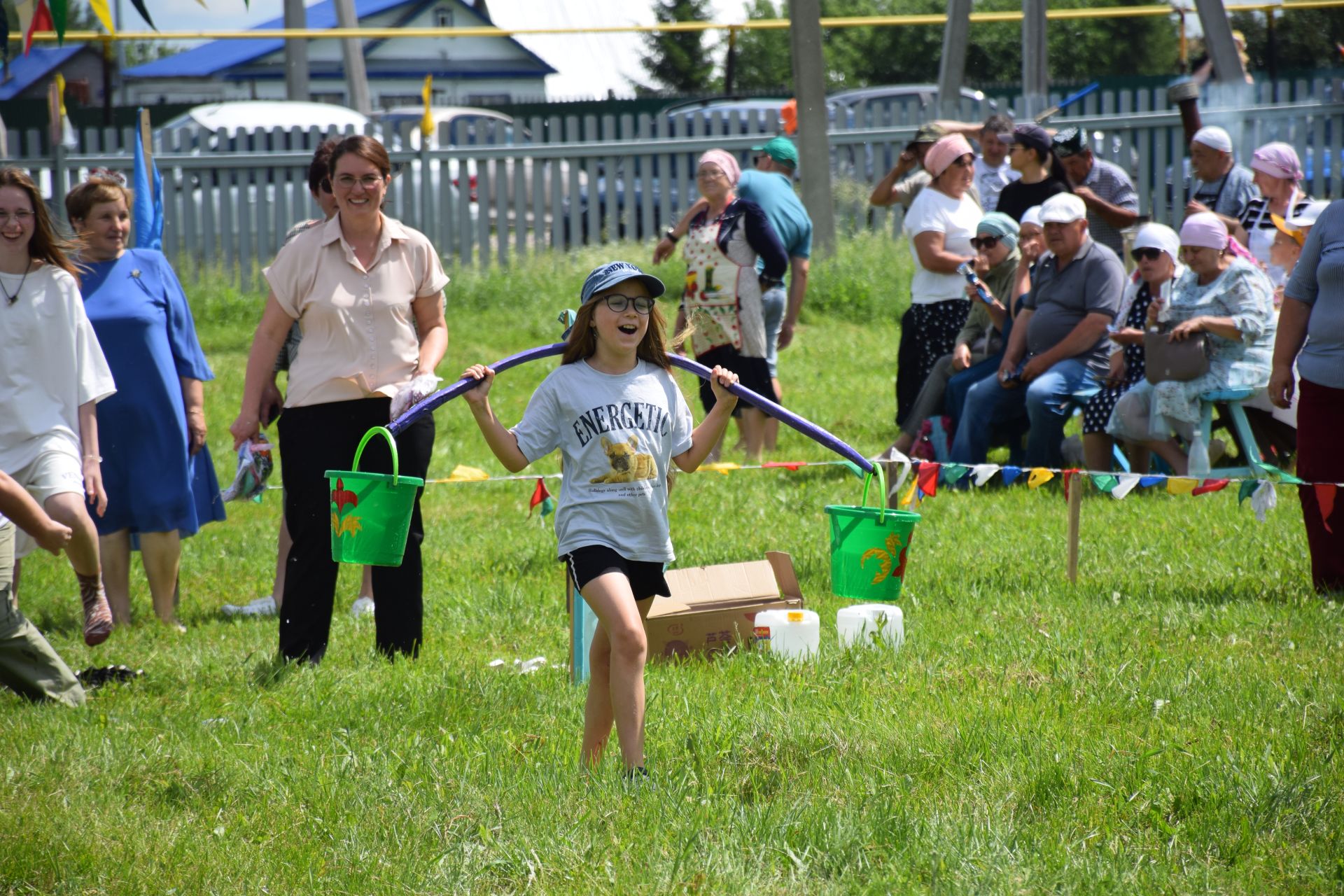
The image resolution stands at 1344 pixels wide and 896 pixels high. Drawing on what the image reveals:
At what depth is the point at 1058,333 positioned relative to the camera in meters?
8.94

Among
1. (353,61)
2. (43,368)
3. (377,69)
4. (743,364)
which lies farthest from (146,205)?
(377,69)

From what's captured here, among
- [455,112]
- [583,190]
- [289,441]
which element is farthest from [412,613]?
[455,112]

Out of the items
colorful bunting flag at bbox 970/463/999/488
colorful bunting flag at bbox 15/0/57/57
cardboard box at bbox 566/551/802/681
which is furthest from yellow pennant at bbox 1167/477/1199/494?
colorful bunting flag at bbox 15/0/57/57

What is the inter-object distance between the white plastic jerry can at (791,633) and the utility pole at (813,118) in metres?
10.5

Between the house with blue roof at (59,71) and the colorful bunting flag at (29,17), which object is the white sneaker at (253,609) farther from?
the house with blue roof at (59,71)

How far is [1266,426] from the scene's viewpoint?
8.71 m

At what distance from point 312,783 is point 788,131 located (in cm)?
1382

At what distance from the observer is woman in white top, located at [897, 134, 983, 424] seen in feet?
32.1

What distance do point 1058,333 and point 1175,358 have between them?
981mm

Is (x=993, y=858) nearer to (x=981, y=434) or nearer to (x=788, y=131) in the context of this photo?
(x=981, y=434)

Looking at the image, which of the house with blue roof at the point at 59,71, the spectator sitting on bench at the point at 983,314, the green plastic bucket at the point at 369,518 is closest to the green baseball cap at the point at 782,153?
the spectator sitting on bench at the point at 983,314

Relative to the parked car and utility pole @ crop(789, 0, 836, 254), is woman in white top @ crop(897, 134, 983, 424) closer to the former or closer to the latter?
utility pole @ crop(789, 0, 836, 254)

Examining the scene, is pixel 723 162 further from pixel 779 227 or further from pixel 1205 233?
pixel 1205 233

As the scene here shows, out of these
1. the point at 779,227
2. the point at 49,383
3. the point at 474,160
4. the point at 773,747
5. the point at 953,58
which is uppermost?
the point at 953,58
